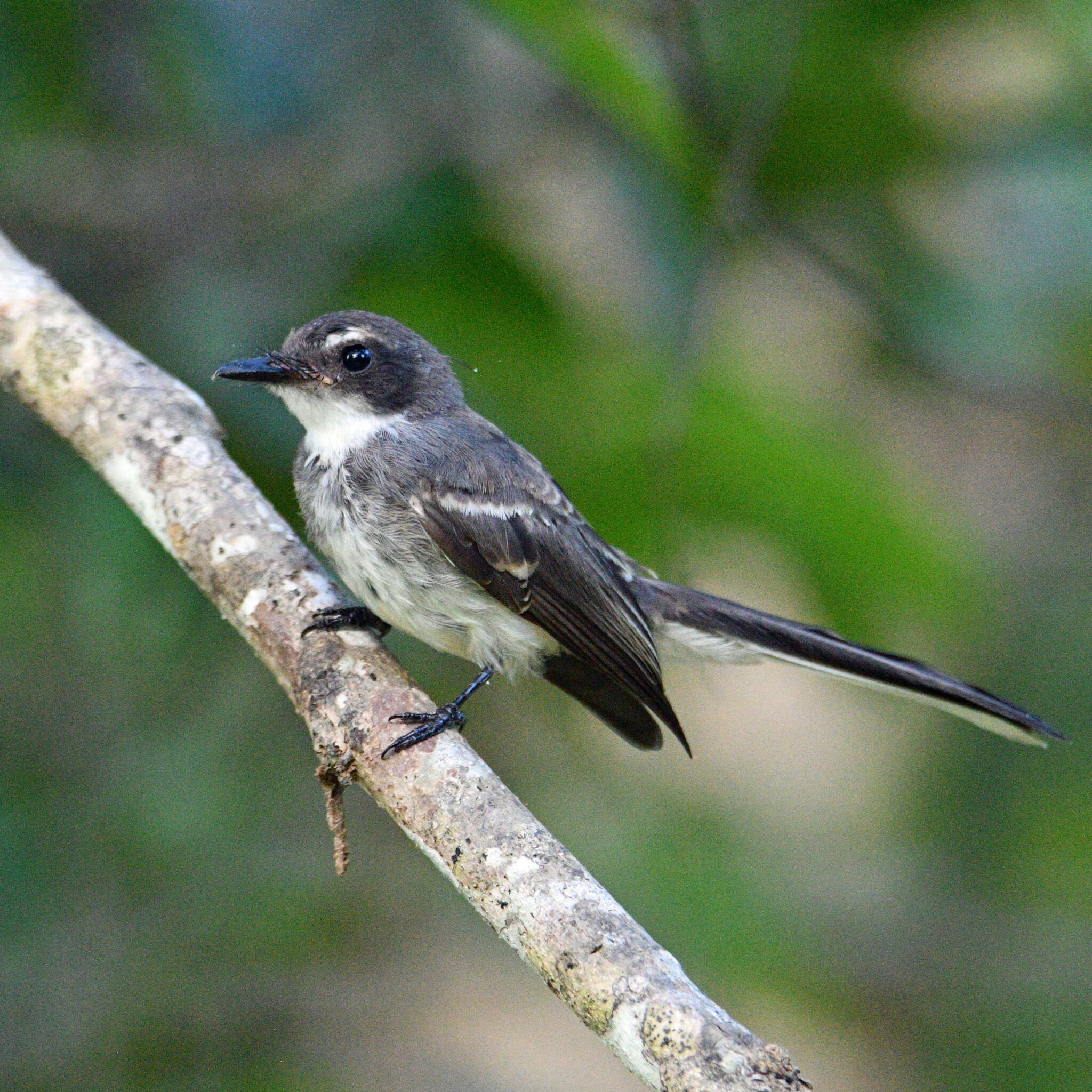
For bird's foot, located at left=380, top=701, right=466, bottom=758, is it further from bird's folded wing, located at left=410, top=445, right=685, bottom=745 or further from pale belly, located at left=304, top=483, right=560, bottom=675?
bird's folded wing, located at left=410, top=445, right=685, bottom=745

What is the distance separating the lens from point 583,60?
263cm

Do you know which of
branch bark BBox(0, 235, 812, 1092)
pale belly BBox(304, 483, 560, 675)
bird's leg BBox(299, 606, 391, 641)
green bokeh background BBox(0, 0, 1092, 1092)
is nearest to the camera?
branch bark BBox(0, 235, 812, 1092)

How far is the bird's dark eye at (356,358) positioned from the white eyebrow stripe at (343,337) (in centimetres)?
2

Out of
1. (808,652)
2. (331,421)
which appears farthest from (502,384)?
(808,652)

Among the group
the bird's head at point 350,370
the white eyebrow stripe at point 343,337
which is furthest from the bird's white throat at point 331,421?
the white eyebrow stripe at point 343,337

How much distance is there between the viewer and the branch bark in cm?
177

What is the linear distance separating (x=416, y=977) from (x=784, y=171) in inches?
125

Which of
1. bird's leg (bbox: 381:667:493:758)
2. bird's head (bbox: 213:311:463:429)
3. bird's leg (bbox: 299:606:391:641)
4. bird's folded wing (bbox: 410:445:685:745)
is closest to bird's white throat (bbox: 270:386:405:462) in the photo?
bird's head (bbox: 213:311:463:429)

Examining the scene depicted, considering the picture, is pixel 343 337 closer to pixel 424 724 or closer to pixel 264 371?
pixel 264 371

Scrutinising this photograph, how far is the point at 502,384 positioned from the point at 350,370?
41cm

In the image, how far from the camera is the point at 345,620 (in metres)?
2.80

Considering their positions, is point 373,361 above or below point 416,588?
above

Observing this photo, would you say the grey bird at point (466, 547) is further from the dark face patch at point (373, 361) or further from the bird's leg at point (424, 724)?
the bird's leg at point (424, 724)

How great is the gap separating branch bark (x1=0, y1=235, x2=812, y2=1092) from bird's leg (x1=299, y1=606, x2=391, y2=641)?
0.03 m
